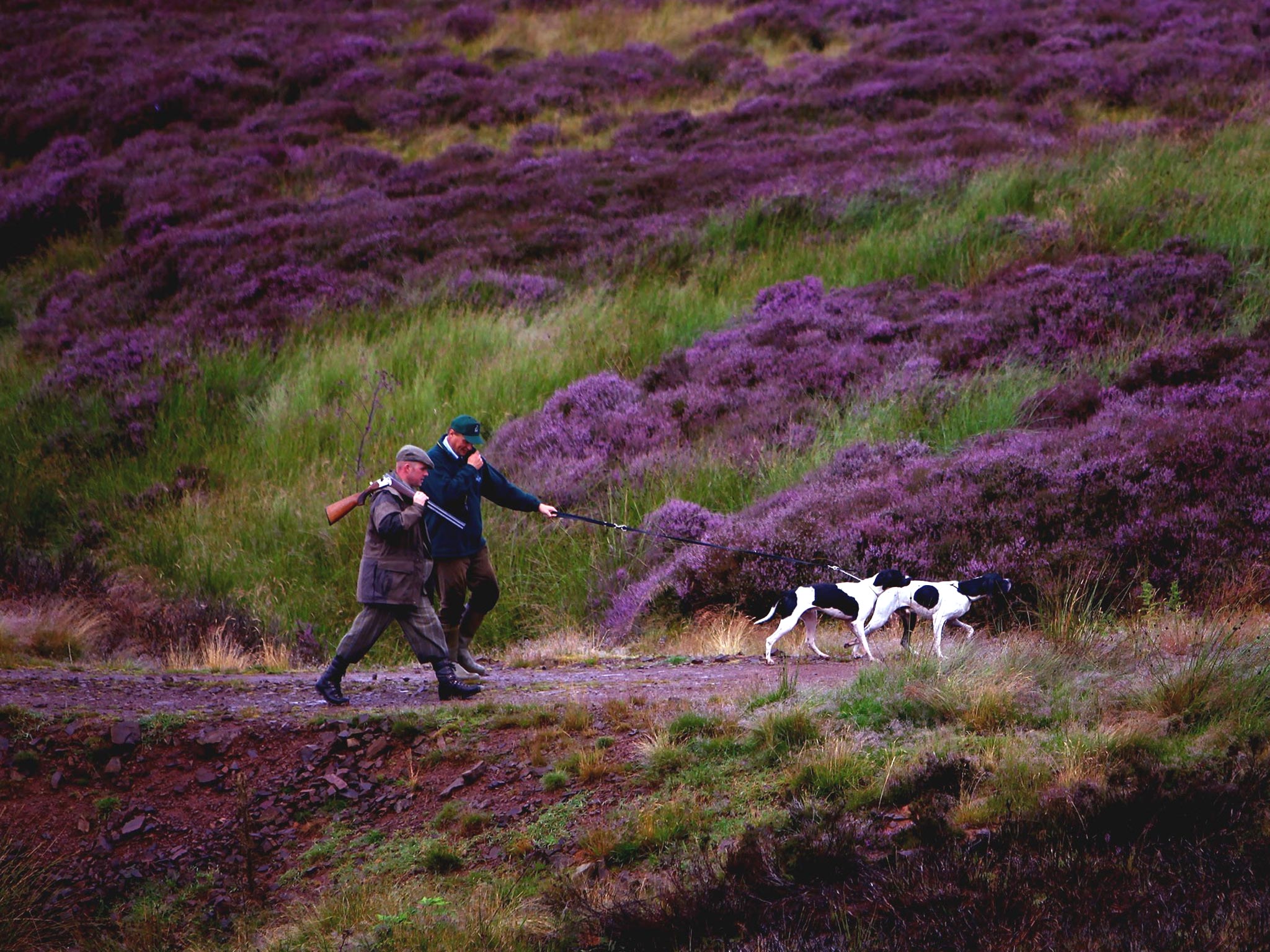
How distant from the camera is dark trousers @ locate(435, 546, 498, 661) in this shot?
821 centimetres

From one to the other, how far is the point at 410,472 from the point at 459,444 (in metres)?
0.93

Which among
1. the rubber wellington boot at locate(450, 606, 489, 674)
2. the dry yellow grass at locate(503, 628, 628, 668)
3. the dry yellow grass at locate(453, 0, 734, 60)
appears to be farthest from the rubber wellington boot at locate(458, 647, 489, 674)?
the dry yellow grass at locate(453, 0, 734, 60)

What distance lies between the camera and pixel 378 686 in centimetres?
796

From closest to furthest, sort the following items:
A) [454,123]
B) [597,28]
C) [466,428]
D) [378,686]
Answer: [378,686]
[466,428]
[454,123]
[597,28]

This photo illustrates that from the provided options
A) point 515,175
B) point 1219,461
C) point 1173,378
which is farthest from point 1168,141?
point 515,175

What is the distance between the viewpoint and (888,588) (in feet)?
24.3

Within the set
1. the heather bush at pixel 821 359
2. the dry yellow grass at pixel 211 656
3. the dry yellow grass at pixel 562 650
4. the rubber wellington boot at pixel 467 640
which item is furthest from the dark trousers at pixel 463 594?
the heather bush at pixel 821 359

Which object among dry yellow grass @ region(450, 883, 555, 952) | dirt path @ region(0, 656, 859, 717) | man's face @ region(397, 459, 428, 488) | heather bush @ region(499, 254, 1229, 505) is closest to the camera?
dry yellow grass @ region(450, 883, 555, 952)

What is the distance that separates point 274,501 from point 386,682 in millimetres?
4762

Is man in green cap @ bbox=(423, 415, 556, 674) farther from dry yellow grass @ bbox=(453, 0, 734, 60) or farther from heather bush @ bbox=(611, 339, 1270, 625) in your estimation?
dry yellow grass @ bbox=(453, 0, 734, 60)

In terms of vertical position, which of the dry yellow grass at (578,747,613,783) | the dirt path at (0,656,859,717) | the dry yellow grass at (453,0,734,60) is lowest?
the dirt path at (0,656,859,717)

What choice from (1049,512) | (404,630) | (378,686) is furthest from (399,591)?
(1049,512)

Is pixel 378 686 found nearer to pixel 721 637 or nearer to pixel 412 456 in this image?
pixel 412 456

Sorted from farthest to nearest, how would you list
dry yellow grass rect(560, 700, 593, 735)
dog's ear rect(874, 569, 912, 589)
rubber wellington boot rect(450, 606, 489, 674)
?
1. rubber wellington boot rect(450, 606, 489, 674)
2. dog's ear rect(874, 569, 912, 589)
3. dry yellow grass rect(560, 700, 593, 735)
